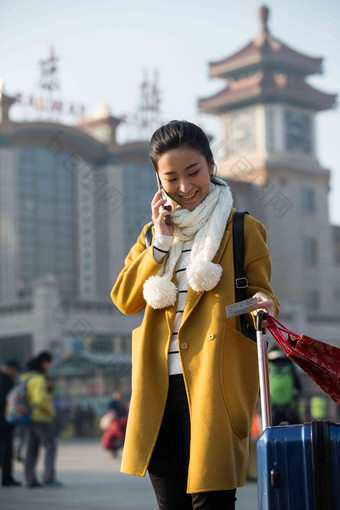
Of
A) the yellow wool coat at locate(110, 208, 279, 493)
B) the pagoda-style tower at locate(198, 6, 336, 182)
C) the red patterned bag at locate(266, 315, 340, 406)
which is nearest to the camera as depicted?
the yellow wool coat at locate(110, 208, 279, 493)

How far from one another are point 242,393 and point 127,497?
5.80m

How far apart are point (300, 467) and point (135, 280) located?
94 centimetres

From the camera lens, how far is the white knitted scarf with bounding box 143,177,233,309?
3256 mm

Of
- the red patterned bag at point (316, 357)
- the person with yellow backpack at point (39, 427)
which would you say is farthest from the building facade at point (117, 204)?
the red patterned bag at point (316, 357)

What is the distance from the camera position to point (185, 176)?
11.1 ft

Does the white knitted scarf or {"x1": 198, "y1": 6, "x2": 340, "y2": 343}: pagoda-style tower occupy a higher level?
{"x1": 198, "y1": 6, "x2": 340, "y2": 343}: pagoda-style tower

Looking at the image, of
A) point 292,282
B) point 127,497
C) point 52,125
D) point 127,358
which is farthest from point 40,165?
point 127,497

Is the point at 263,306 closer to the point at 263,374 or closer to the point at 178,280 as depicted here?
the point at 263,374

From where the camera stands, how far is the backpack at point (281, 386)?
10.9 metres

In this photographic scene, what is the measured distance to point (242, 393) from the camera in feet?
10.5

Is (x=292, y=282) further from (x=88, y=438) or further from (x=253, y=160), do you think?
(x=88, y=438)

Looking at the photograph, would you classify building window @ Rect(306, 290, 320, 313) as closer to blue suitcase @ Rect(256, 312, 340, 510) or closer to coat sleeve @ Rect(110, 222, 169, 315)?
coat sleeve @ Rect(110, 222, 169, 315)

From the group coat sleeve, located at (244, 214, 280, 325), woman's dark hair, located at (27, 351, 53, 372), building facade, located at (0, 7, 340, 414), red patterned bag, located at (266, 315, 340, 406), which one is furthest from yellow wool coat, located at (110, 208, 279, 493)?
building facade, located at (0, 7, 340, 414)

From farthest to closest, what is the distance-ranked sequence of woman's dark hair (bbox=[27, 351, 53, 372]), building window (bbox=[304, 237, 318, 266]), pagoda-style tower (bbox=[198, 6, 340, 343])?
building window (bbox=[304, 237, 318, 266]), pagoda-style tower (bbox=[198, 6, 340, 343]), woman's dark hair (bbox=[27, 351, 53, 372])
